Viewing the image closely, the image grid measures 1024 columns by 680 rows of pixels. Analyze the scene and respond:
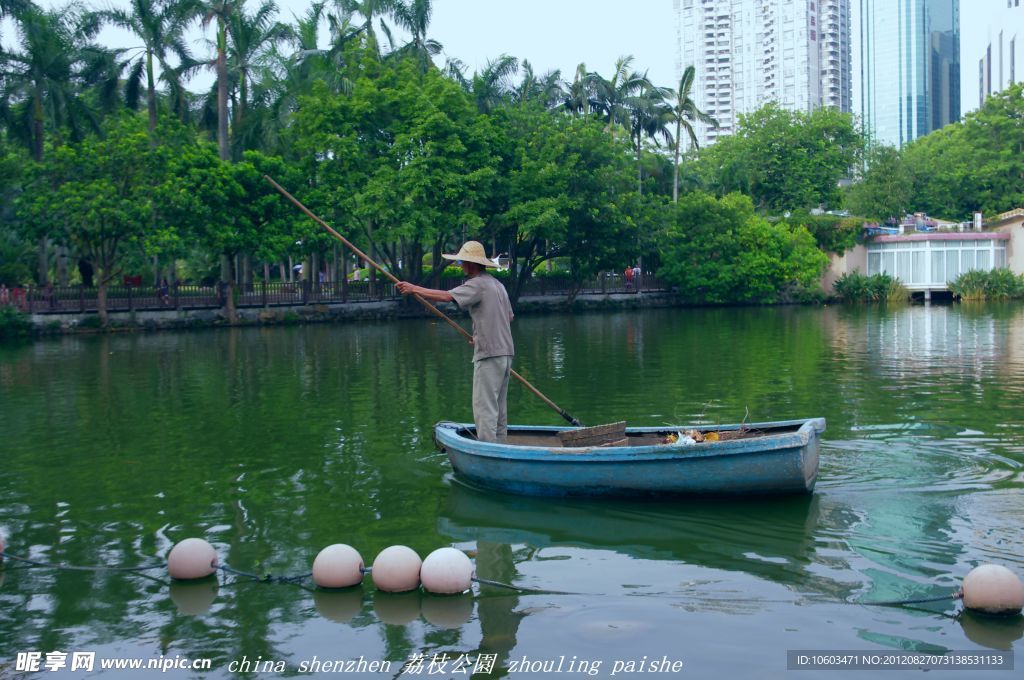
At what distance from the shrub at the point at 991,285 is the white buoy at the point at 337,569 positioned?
51.1 m

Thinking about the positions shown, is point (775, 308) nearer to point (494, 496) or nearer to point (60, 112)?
point (60, 112)

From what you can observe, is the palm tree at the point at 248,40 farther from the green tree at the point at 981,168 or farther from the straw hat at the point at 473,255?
the green tree at the point at 981,168

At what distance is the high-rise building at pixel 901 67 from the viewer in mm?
143750

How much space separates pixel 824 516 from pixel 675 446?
4.70ft

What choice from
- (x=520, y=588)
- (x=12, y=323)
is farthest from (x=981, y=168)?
(x=520, y=588)

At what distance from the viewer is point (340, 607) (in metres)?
6.82

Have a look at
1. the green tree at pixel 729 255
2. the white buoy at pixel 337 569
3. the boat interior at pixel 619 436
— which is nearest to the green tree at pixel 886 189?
the green tree at pixel 729 255

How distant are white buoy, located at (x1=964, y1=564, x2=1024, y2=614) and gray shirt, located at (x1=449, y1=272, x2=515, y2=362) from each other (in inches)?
193

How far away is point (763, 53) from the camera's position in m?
128

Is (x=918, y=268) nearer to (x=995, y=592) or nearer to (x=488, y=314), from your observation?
(x=488, y=314)

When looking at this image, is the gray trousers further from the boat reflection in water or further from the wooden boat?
the boat reflection in water

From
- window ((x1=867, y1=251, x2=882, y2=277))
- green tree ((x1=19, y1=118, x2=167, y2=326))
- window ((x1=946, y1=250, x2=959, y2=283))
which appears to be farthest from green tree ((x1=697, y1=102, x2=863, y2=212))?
green tree ((x1=19, y1=118, x2=167, y2=326))

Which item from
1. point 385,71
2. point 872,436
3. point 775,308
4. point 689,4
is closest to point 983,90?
point 689,4

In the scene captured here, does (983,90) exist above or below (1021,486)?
above
